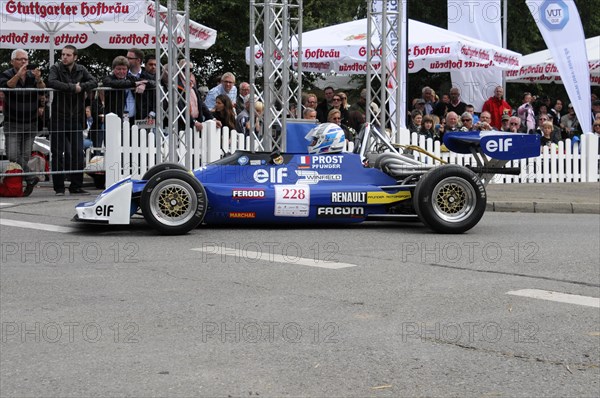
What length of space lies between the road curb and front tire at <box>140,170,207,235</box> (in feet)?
18.0

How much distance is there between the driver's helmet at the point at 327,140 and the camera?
12.3 m

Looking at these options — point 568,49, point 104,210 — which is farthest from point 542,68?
point 104,210

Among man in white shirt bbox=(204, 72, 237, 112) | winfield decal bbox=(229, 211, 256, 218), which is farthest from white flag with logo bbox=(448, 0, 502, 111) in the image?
winfield decal bbox=(229, 211, 256, 218)

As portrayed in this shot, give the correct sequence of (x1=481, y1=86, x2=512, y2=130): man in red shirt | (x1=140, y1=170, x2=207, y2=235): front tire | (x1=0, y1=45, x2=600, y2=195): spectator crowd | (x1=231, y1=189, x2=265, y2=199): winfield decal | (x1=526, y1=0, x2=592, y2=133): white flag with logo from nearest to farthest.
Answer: (x1=140, y1=170, x2=207, y2=235): front tire → (x1=231, y1=189, x2=265, y2=199): winfield decal → (x1=0, y1=45, x2=600, y2=195): spectator crowd → (x1=481, y1=86, x2=512, y2=130): man in red shirt → (x1=526, y1=0, x2=592, y2=133): white flag with logo

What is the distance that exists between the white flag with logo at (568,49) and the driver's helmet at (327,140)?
11225 mm

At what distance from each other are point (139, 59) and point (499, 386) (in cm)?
1234

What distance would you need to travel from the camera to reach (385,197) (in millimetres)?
12031

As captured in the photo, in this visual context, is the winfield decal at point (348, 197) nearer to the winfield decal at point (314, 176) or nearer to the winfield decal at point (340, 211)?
the winfield decal at point (340, 211)

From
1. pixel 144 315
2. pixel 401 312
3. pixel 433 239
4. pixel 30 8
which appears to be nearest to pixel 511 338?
pixel 401 312

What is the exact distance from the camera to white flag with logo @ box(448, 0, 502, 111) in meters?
23.8

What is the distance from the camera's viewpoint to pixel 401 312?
295 inches

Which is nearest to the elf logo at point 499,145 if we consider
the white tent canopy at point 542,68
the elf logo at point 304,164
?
the elf logo at point 304,164

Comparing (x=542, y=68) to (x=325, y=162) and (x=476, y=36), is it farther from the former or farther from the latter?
(x=325, y=162)

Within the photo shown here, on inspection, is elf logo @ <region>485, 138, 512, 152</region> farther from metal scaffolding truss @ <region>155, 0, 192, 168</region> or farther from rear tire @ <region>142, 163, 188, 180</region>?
metal scaffolding truss @ <region>155, 0, 192, 168</region>
